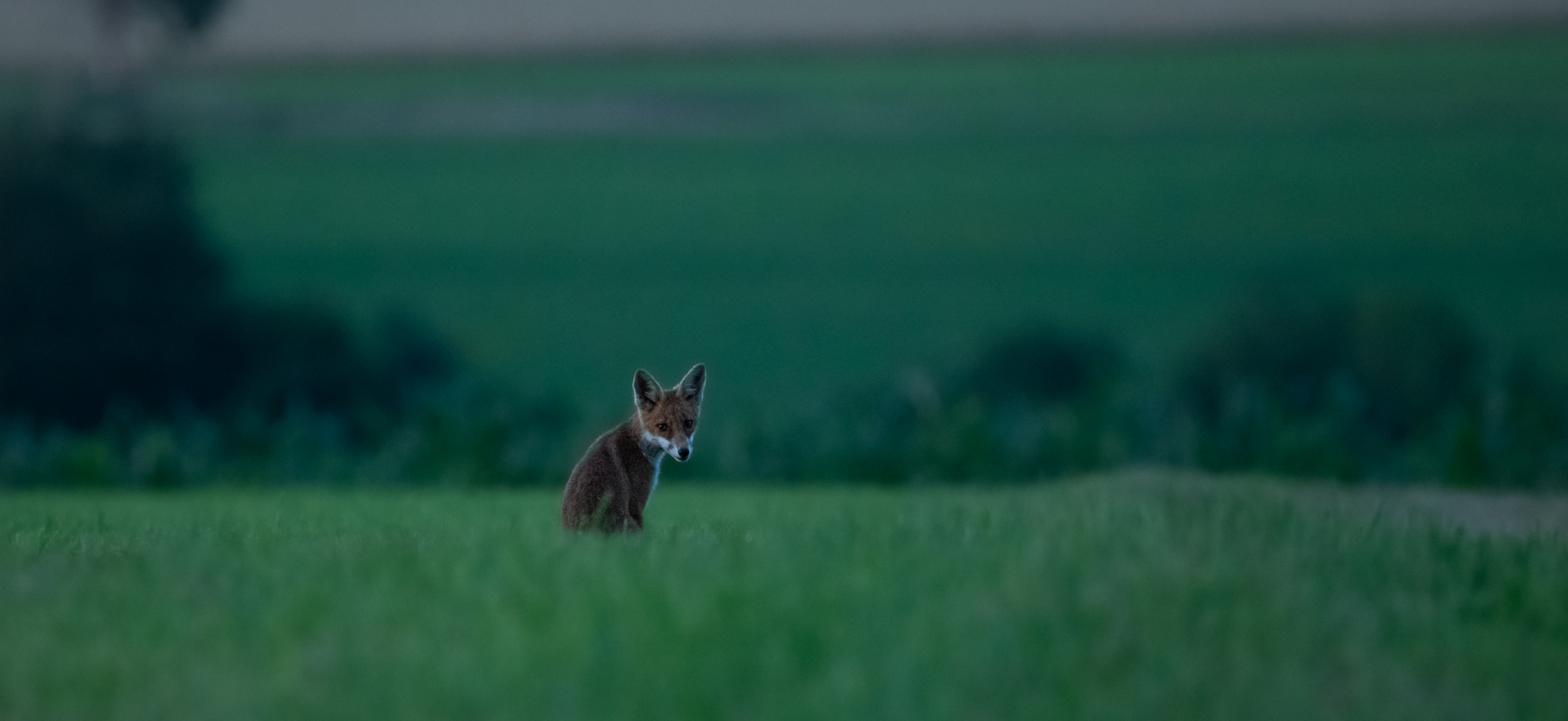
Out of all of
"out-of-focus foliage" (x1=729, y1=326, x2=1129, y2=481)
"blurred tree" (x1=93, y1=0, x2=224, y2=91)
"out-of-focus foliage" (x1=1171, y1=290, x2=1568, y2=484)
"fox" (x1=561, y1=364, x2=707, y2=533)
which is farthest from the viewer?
"blurred tree" (x1=93, y1=0, x2=224, y2=91)

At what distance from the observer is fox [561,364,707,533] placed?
497 centimetres

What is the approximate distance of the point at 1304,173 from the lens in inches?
527

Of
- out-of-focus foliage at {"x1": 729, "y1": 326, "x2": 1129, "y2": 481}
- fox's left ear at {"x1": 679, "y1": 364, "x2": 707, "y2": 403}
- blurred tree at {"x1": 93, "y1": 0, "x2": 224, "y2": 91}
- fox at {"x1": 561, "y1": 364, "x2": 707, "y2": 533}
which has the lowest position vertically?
out-of-focus foliage at {"x1": 729, "y1": 326, "x2": 1129, "y2": 481}

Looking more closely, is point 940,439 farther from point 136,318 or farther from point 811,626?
point 136,318

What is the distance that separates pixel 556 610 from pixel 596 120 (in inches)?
438

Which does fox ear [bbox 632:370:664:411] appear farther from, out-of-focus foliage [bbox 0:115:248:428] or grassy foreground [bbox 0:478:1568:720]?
out-of-focus foliage [bbox 0:115:248:428]

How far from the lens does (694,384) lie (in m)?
5.31

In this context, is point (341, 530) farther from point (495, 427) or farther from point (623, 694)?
point (495, 427)

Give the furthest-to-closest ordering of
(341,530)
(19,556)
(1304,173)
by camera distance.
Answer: (1304,173)
(341,530)
(19,556)

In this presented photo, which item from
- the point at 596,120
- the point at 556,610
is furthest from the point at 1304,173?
the point at 556,610

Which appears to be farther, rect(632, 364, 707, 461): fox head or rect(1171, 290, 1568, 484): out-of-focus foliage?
rect(1171, 290, 1568, 484): out-of-focus foliage

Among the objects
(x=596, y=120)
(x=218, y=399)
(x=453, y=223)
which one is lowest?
(x=218, y=399)

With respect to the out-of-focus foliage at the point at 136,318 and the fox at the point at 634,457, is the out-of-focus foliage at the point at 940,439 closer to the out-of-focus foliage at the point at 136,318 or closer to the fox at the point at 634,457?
the out-of-focus foliage at the point at 136,318

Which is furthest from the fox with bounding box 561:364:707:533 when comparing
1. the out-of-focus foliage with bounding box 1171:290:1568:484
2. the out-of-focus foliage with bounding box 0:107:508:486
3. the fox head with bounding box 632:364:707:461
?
the out-of-focus foliage with bounding box 0:107:508:486
